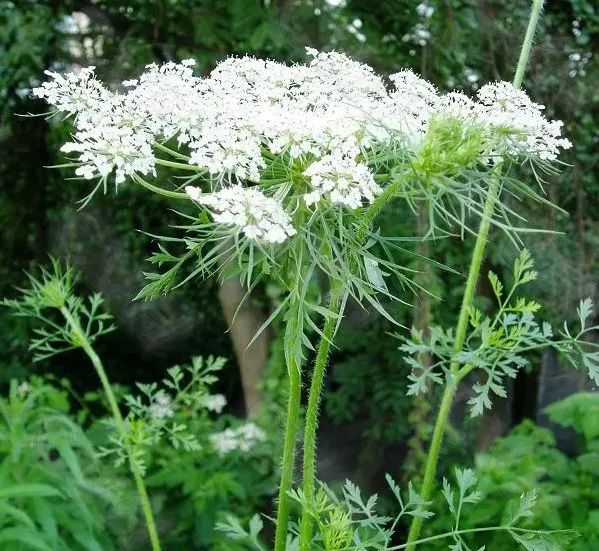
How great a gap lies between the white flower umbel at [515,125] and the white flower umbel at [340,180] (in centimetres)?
19

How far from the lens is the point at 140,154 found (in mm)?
979

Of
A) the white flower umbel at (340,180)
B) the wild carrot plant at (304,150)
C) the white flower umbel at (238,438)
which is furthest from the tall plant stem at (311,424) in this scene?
the white flower umbel at (238,438)

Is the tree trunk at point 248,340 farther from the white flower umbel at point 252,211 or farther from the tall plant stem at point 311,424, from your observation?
the white flower umbel at point 252,211

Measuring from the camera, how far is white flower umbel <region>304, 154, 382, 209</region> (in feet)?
2.89

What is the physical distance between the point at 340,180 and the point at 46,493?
4.24 feet

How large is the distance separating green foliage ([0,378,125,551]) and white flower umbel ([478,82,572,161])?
4.28 feet

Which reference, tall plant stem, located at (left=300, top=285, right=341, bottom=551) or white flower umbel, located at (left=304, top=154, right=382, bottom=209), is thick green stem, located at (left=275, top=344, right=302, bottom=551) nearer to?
tall plant stem, located at (left=300, top=285, right=341, bottom=551)

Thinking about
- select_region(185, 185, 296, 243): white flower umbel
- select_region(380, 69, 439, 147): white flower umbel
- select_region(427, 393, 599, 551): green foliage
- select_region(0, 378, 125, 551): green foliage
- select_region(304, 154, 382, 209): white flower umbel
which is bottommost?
select_region(0, 378, 125, 551): green foliage

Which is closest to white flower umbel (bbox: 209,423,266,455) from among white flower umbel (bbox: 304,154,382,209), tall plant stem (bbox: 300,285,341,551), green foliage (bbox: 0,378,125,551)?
green foliage (bbox: 0,378,125,551)

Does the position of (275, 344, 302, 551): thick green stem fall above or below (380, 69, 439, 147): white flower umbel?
below

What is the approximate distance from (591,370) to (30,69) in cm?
249

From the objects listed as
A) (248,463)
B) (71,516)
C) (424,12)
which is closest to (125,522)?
(71,516)

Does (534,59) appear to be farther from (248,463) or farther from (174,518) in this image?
(174,518)

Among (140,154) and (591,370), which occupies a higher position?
(140,154)
